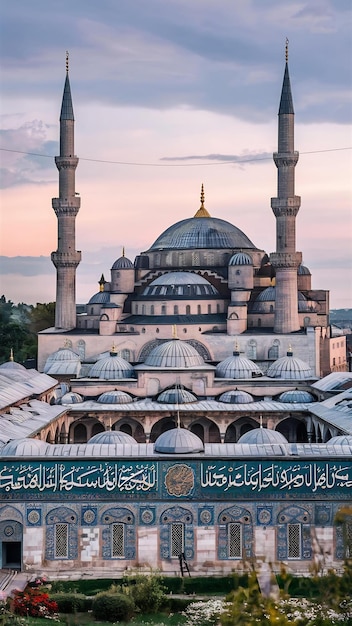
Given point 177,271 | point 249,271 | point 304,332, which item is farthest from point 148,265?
point 304,332

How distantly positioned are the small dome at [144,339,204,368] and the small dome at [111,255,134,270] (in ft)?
23.1

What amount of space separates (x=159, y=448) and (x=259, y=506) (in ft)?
6.72

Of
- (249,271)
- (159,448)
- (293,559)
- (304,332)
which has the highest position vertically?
(249,271)

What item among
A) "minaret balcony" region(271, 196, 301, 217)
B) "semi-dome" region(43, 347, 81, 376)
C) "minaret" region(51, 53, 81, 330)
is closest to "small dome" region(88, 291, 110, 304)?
"minaret" region(51, 53, 81, 330)

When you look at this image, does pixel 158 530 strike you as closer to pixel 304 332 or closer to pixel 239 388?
pixel 239 388

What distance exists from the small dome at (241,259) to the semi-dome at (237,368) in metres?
5.78

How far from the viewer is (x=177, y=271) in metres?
36.3

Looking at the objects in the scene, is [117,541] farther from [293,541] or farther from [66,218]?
[66,218]

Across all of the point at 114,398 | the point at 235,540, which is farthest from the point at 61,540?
the point at 114,398

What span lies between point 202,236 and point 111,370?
35.9 feet

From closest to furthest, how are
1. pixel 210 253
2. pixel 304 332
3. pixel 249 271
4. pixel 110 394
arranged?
pixel 110 394, pixel 304 332, pixel 249 271, pixel 210 253

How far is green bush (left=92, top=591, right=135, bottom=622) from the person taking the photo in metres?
13.3

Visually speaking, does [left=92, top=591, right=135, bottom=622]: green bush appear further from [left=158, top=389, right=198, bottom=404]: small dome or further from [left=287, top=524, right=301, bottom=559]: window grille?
[left=158, top=389, right=198, bottom=404]: small dome

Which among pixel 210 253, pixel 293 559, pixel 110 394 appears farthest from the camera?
pixel 210 253
